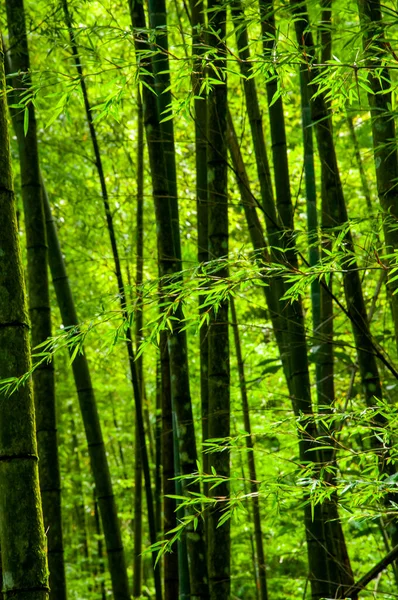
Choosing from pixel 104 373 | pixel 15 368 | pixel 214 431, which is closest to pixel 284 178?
pixel 214 431

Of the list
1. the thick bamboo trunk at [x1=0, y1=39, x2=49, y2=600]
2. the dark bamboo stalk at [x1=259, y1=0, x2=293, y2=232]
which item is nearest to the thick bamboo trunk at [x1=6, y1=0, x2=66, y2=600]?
the dark bamboo stalk at [x1=259, y1=0, x2=293, y2=232]

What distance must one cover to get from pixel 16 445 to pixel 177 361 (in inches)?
50.8

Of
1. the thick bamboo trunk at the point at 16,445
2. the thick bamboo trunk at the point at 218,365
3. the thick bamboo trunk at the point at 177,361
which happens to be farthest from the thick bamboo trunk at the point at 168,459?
the thick bamboo trunk at the point at 16,445

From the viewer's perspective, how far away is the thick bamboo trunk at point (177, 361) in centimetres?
273

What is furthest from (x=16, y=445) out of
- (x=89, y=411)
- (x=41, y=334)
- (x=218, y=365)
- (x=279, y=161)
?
(x=89, y=411)

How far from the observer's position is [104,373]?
29.4 feet

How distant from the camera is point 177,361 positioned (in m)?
2.86

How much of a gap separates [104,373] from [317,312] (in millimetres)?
5552

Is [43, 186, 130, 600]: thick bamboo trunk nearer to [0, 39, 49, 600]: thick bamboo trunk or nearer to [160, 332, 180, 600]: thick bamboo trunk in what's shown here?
[160, 332, 180, 600]: thick bamboo trunk

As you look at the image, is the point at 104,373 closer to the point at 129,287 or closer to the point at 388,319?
the point at 388,319

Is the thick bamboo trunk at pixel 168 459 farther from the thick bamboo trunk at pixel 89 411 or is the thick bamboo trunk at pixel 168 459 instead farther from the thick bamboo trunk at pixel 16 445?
the thick bamboo trunk at pixel 16 445

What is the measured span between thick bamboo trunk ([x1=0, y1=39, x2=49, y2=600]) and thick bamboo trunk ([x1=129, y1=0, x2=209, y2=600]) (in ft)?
3.36

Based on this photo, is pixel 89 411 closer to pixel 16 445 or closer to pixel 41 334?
pixel 41 334

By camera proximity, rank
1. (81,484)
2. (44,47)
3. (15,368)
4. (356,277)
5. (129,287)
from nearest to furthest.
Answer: (15,368) < (129,287) < (356,277) < (44,47) < (81,484)
